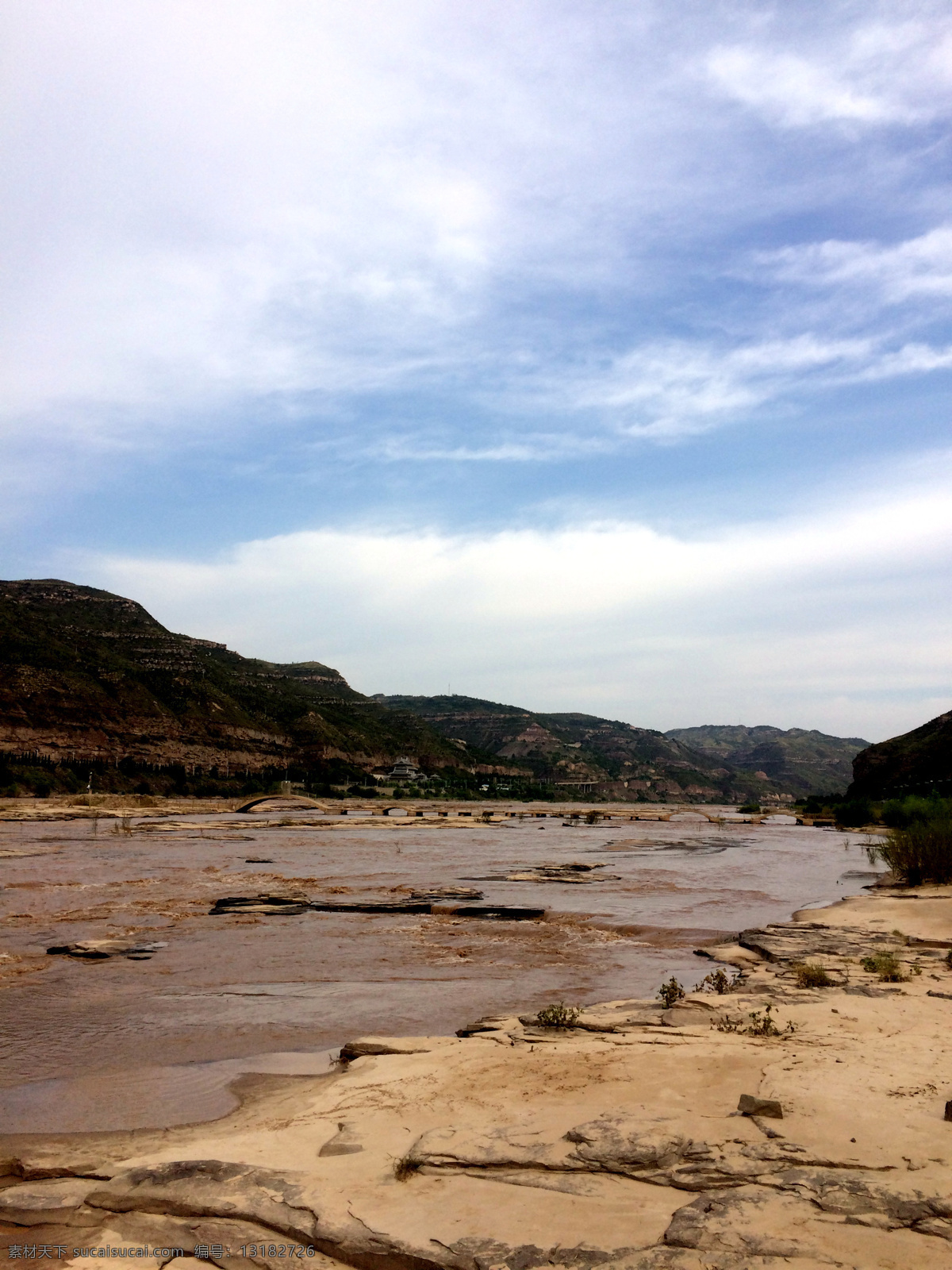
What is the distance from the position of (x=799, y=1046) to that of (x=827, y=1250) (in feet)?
A: 15.2

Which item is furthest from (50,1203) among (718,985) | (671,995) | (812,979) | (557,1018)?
(812,979)

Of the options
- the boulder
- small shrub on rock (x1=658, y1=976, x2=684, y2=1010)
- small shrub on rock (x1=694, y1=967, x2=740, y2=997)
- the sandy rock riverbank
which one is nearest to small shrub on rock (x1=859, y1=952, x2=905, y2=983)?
small shrub on rock (x1=694, y1=967, x2=740, y2=997)

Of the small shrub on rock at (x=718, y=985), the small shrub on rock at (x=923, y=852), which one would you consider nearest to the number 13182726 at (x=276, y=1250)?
the small shrub on rock at (x=718, y=985)

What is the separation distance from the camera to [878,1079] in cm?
746

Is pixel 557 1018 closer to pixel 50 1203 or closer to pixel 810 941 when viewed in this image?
pixel 50 1203

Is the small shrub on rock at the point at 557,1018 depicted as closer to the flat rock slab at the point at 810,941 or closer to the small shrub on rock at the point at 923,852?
the flat rock slab at the point at 810,941

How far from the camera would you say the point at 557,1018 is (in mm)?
10195

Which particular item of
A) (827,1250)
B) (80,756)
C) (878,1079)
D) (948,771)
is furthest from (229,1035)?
(80,756)

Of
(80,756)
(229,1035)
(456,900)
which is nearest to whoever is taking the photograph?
(229,1035)

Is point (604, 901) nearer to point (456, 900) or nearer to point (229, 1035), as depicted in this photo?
point (456, 900)

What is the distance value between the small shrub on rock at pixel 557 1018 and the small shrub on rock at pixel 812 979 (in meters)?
3.98

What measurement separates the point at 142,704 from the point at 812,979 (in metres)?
104

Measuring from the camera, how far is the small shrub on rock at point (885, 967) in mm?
12398

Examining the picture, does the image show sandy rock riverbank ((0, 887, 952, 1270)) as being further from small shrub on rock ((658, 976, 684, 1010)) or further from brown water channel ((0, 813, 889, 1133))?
brown water channel ((0, 813, 889, 1133))
